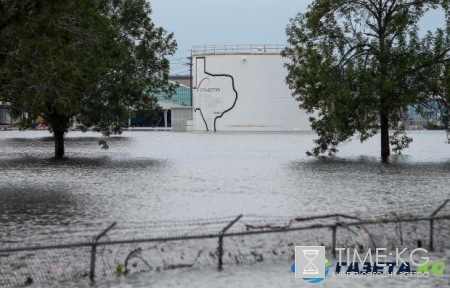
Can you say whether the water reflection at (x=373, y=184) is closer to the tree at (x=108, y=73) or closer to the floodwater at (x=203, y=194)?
the floodwater at (x=203, y=194)

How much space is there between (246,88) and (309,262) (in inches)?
3720

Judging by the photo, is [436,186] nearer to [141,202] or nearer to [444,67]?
[141,202]

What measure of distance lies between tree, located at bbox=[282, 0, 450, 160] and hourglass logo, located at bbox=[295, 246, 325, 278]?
29363mm

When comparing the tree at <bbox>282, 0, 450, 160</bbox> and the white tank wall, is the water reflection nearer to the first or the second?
the tree at <bbox>282, 0, 450, 160</bbox>

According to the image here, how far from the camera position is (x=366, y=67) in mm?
47750

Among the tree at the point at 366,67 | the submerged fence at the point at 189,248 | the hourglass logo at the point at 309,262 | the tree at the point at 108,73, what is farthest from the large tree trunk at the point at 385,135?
the hourglass logo at the point at 309,262

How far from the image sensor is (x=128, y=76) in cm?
4866

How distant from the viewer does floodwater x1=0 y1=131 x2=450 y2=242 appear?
77.0 feet

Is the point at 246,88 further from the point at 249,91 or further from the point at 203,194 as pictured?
the point at 203,194

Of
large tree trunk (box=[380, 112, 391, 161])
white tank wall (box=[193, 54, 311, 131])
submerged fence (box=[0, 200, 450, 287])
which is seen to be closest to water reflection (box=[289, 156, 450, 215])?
large tree trunk (box=[380, 112, 391, 161])

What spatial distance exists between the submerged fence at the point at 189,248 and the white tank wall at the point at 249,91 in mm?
90928

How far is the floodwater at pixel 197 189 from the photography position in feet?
77.0

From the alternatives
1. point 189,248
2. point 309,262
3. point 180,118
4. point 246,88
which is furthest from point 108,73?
point 180,118

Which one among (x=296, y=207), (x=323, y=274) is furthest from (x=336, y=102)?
(x=323, y=274)
